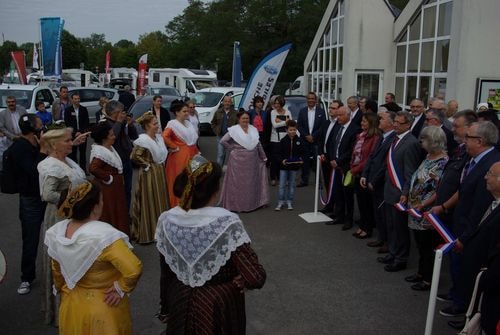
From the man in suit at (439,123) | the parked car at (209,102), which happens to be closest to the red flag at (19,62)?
the parked car at (209,102)

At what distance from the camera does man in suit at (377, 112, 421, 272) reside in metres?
5.46

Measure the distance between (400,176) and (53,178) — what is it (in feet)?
12.0

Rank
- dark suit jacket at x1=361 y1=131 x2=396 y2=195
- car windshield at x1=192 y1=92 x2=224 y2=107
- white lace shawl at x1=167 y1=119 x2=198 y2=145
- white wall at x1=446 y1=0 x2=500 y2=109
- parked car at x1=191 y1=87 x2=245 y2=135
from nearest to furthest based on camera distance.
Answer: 1. dark suit jacket at x1=361 y1=131 x2=396 y2=195
2. white lace shawl at x1=167 y1=119 x2=198 y2=145
3. white wall at x1=446 y1=0 x2=500 y2=109
4. parked car at x1=191 y1=87 x2=245 y2=135
5. car windshield at x1=192 y1=92 x2=224 y2=107

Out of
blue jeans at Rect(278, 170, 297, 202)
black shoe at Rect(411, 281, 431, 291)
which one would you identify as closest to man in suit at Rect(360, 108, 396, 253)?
black shoe at Rect(411, 281, 431, 291)

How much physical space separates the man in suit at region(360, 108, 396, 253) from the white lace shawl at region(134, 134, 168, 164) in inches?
105

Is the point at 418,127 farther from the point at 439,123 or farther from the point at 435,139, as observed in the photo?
the point at 435,139

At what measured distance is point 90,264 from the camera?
2.75 m

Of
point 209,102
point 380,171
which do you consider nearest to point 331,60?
point 209,102

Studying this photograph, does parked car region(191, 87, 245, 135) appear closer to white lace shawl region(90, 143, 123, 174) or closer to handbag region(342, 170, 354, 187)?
handbag region(342, 170, 354, 187)

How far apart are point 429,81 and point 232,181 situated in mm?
6742

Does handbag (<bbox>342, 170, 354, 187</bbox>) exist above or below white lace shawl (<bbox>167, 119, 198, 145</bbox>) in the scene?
below

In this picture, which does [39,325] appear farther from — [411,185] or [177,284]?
[411,185]

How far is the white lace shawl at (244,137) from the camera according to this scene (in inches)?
308

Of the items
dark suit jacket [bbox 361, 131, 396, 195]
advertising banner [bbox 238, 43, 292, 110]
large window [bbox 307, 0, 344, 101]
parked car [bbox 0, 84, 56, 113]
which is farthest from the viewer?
large window [bbox 307, 0, 344, 101]
